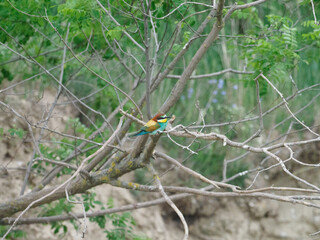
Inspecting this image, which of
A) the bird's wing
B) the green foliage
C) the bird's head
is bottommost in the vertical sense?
the green foliage

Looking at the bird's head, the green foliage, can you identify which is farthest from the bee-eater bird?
the green foliage

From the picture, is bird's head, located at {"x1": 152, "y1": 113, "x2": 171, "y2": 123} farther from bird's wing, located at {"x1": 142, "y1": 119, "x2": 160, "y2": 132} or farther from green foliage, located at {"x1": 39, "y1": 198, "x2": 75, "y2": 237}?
green foliage, located at {"x1": 39, "y1": 198, "x2": 75, "y2": 237}

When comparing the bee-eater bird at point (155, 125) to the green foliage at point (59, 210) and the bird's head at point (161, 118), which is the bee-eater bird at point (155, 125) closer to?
the bird's head at point (161, 118)

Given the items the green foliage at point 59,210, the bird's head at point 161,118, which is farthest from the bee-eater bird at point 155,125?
the green foliage at point 59,210

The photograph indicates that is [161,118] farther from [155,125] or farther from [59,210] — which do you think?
[59,210]

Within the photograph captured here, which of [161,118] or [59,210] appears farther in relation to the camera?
[59,210]

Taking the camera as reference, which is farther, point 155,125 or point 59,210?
point 59,210

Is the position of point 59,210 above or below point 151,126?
below

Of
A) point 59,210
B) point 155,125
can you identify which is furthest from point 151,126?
point 59,210

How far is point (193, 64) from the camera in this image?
99.4 inches

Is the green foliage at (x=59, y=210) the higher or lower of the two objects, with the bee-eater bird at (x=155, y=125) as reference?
lower

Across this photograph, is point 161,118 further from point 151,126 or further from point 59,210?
point 59,210

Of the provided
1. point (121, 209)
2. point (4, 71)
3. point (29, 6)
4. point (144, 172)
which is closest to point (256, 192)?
point (121, 209)

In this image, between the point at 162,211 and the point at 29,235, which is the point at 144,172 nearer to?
the point at 162,211
